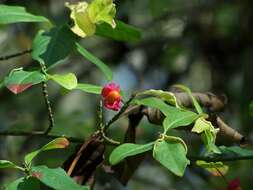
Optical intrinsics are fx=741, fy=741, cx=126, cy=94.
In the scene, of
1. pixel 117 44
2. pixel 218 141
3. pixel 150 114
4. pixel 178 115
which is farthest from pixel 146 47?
pixel 178 115

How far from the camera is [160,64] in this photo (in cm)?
338

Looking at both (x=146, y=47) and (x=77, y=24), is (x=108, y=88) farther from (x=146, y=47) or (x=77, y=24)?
(x=146, y=47)

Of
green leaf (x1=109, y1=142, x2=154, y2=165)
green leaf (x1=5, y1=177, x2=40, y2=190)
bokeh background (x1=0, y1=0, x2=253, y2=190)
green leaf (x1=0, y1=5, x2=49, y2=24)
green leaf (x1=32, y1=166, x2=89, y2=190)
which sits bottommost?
bokeh background (x1=0, y1=0, x2=253, y2=190)

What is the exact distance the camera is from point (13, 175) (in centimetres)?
295

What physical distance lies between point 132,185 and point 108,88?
6.60ft

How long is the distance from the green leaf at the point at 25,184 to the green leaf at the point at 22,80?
6.6 inches

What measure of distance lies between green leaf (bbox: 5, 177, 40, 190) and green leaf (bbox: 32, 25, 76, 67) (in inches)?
10.5

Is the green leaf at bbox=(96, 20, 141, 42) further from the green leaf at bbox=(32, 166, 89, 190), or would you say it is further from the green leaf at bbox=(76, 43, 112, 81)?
the green leaf at bbox=(32, 166, 89, 190)

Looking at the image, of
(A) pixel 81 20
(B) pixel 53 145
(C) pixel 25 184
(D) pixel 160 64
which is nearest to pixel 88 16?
(A) pixel 81 20

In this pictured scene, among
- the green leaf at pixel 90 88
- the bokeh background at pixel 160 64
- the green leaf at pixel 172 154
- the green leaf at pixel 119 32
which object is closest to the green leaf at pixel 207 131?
the green leaf at pixel 172 154

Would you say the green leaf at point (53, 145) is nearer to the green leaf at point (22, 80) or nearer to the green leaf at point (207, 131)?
the green leaf at point (22, 80)

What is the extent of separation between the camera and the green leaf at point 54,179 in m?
1.23

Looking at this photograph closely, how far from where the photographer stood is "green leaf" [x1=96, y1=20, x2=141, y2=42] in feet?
5.22

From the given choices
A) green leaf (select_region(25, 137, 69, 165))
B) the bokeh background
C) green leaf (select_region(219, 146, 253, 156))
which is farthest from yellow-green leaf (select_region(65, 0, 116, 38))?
the bokeh background
